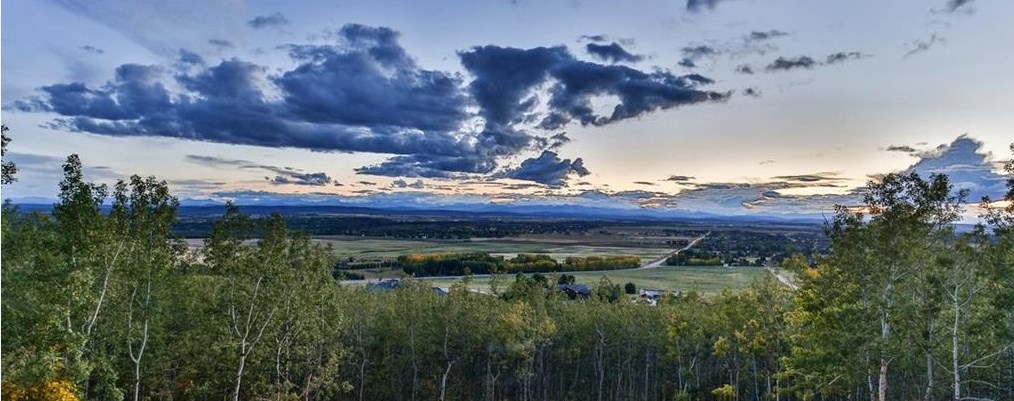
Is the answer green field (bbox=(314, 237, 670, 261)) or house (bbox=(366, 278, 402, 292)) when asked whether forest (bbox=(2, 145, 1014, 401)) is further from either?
green field (bbox=(314, 237, 670, 261))

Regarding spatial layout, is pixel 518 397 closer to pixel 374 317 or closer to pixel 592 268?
pixel 374 317

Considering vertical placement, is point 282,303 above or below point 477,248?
above

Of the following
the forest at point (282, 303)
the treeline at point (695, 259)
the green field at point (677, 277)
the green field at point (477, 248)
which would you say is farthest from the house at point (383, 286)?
the treeline at point (695, 259)

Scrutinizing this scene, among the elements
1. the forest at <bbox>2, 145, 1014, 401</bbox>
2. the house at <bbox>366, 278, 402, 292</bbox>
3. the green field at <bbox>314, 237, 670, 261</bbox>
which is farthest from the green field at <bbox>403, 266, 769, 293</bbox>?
the forest at <bbox>2, 145, 1014, 401</bbox>

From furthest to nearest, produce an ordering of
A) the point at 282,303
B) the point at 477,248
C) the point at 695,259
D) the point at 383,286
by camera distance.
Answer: the point at 477,248 < the point at 695,259 < the point at 383,286 < the point at 282,303

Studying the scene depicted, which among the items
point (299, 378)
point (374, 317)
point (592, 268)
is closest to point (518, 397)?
point (374, 317)

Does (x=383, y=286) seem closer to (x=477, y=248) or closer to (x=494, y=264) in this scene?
(x=494, y=264)

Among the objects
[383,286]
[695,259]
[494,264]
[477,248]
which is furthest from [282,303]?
[477,248]
